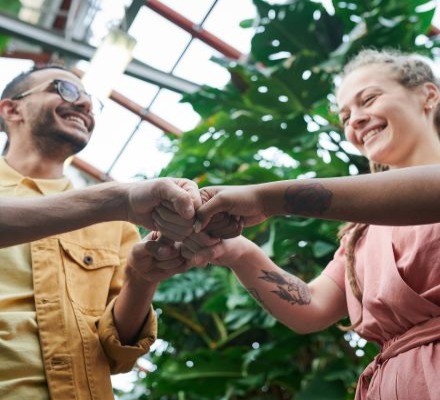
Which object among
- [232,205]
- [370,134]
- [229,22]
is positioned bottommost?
[232,205]

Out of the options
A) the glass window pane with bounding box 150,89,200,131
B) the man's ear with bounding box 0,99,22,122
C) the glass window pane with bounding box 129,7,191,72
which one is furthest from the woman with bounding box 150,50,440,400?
the glass window pane with bounding box 150,89,200,131

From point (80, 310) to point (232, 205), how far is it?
423 millimetres

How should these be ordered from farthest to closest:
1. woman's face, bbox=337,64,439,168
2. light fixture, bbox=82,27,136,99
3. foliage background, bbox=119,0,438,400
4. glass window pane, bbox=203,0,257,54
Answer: glass window pane, bbox=203,0,257,54 < light fixture, bbox=82,27,136,99 < foliage background, bbox=119,0,438,400 < woman's face, bbox=337,64,439,168

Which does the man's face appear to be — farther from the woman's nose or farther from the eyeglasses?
the woman's nose

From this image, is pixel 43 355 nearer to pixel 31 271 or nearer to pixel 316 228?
pixel 31 271

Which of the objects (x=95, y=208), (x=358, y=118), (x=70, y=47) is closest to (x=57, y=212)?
(x=95, y=208)

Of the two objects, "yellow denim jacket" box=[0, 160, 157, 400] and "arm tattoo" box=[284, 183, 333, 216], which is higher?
"arm tattoo" box=[284, 183, 333, 216]

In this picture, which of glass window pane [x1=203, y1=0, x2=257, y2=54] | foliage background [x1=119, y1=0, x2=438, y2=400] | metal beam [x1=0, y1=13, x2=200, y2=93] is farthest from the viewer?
glass window pane [x1=203, y1=0, x2=257, y2=54]

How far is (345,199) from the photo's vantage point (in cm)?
118

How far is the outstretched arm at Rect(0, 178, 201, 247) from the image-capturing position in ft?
4.00

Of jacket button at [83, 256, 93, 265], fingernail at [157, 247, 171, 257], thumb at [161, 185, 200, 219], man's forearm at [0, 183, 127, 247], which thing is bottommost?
jacket button at [83, 256, 93, 265]

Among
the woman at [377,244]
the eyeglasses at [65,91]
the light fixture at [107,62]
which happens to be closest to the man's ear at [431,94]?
the woman at [377,244]

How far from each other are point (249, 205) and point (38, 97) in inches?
34.2

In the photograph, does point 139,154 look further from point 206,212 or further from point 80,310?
point 206,212
